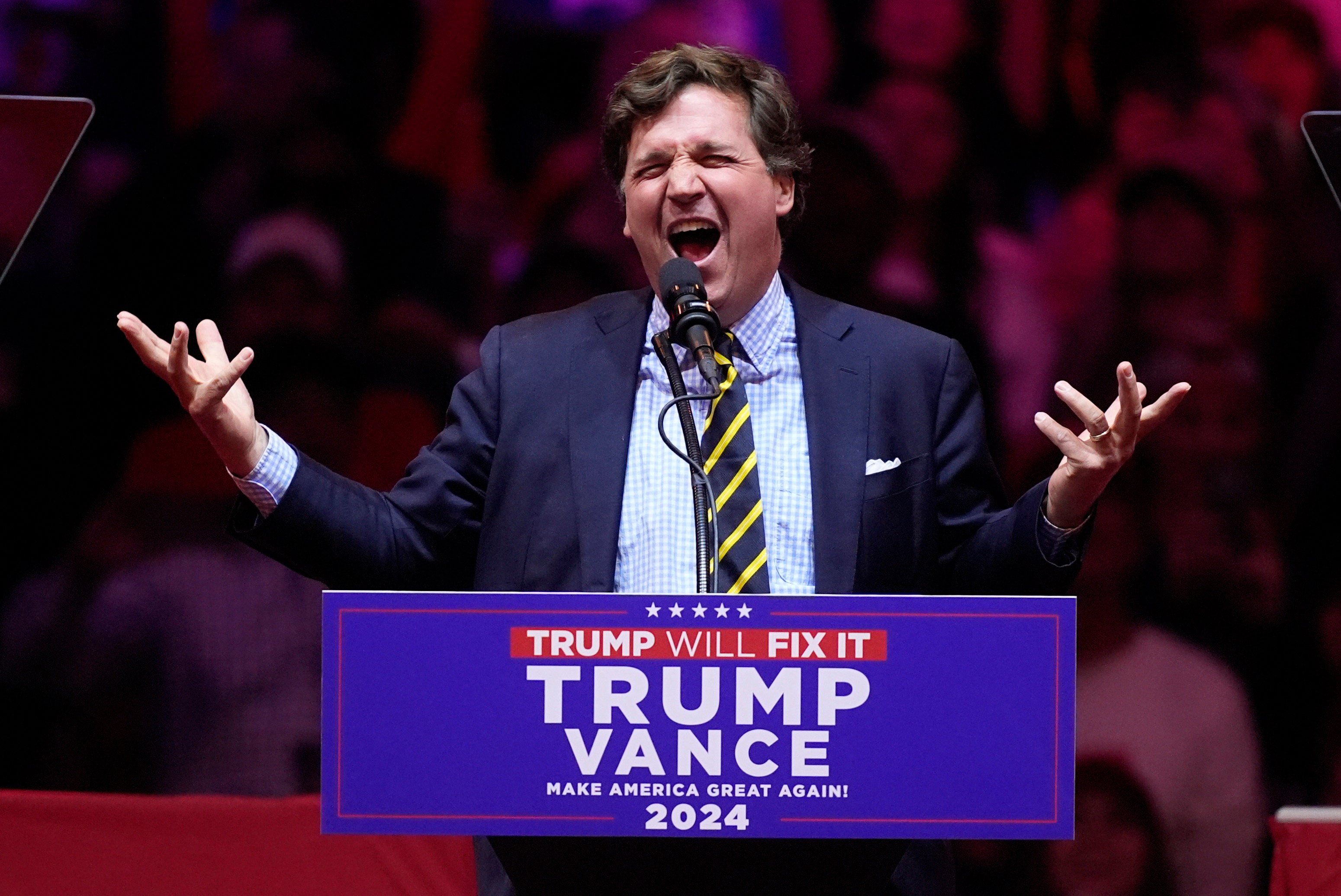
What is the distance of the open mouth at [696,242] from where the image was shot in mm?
1871

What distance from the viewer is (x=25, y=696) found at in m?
2.92

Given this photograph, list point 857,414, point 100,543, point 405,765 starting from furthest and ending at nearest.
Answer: point 100,543, point 857,414, point 405,765

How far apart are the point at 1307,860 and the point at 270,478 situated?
1.78 meters

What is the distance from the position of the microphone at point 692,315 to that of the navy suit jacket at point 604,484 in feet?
1.03

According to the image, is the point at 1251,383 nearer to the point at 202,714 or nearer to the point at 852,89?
the point at 852,89

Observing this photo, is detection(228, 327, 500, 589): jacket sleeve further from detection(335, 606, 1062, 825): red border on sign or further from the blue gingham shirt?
detection(335, 606, 1062, 825): red border on sign

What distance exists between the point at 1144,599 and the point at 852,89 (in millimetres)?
1180

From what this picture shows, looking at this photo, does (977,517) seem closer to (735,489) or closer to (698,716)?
(735,489)

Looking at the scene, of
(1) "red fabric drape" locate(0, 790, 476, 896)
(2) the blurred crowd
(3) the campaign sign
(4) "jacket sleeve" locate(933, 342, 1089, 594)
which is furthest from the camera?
(2) the blurred crowd

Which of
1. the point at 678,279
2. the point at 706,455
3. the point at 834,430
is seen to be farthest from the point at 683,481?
the point at 678,279

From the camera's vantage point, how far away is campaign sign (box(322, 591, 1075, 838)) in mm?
1250

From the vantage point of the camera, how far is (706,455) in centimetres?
168

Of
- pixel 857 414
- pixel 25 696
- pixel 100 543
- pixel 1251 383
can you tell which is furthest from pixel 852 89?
pixel 25 696

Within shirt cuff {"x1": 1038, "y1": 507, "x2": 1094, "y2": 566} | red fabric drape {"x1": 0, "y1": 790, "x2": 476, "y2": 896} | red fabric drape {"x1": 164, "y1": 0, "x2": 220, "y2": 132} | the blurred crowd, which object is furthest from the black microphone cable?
red fabric drape {"x1": 164, "y1": 0, "x2": 220, "y2": 132}
